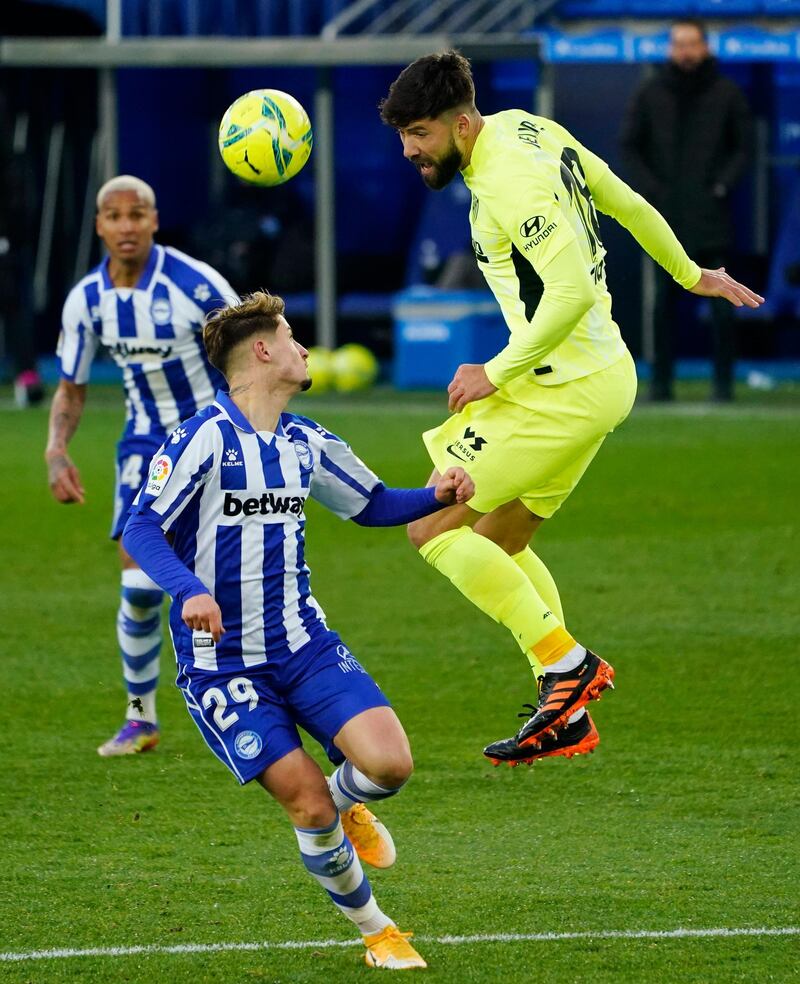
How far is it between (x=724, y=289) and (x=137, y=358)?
2168 millimetres

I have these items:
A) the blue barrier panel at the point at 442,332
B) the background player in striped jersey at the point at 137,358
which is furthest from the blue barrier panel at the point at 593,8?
the background player in striped jersey at the point at 137,358

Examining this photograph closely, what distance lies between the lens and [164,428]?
22.9 feet

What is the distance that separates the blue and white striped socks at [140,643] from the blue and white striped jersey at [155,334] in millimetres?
572

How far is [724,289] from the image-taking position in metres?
6.16

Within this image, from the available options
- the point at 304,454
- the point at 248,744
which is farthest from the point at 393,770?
the point at 304,454

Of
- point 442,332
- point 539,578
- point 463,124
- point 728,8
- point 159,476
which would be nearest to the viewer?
point 159,476

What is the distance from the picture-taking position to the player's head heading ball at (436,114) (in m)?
5.60

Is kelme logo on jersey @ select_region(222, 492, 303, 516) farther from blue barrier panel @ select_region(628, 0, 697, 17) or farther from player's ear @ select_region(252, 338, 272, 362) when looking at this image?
blue barrier panel @ select_region(628, 0, 697, 17)

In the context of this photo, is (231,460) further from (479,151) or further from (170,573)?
(479,151)

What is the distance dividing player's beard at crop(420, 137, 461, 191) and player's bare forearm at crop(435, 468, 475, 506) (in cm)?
116

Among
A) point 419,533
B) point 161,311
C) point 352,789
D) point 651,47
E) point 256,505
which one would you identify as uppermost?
point 651,47

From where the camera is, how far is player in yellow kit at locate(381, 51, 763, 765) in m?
5.57

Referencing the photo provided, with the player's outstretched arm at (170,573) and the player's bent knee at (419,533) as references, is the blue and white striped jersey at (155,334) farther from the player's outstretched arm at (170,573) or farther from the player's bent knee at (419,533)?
the player's outstretched arm at (170,573)

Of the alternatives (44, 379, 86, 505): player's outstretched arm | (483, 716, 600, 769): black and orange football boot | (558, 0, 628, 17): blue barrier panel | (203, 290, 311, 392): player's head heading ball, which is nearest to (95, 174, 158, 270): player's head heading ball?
(44, 379, 86, 505): player's outstretched arm
